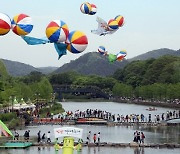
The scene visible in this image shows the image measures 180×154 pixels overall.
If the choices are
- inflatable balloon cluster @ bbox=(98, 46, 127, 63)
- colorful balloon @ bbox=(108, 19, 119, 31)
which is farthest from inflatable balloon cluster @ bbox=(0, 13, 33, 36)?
inflatable balloon cluster @ bbox=(98, 46, 127, 63)

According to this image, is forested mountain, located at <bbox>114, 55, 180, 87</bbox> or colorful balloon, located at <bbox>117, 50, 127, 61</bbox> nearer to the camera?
colorful balloon, located at <bbox>117, 50, 127, 61</bbox>

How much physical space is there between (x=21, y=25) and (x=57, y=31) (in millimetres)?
2141

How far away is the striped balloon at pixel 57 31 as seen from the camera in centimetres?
2378

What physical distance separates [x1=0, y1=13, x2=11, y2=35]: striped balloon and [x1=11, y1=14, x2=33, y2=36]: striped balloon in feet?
2.78

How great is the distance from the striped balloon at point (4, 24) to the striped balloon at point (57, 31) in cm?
176

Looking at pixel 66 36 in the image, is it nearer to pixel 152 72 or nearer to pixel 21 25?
pixel 21 25

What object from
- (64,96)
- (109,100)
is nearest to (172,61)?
(109,100)

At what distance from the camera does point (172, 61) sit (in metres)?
129

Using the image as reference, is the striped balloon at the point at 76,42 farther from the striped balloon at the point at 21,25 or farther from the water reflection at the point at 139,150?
the water reflection at the point at 139,150

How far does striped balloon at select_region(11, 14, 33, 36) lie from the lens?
2491cm

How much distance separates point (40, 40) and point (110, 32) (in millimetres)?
11779

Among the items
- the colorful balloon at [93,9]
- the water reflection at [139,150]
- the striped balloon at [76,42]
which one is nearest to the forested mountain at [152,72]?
the colorful balloon at [93,9]

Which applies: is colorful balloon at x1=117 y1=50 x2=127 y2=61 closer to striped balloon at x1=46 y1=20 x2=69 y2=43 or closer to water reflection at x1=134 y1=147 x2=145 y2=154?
water reflection at x1=134 y1=147 x2=145 y2=154

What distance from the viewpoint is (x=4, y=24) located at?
77.9 feet
